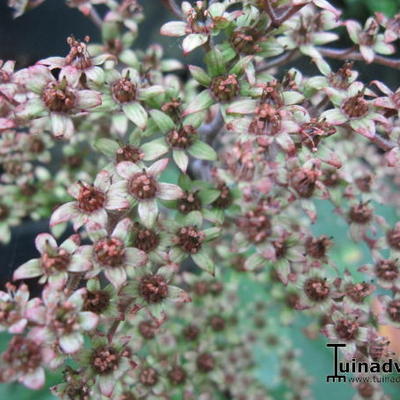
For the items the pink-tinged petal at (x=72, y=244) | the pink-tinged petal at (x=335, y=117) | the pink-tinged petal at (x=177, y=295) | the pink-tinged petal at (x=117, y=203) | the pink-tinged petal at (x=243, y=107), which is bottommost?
the pink-tinged petal at (x=177, y=295)

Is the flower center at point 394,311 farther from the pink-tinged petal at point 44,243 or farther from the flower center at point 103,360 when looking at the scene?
the pink-tinged petal at point 44,243

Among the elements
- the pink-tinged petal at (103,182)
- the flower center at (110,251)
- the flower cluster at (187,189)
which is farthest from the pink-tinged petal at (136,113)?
the flower center at (110,251)

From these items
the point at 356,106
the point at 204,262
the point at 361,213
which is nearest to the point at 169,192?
the point at 204,262

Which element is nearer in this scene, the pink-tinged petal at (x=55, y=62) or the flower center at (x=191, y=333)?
the pink-tinged petal at (x=55, y=62)

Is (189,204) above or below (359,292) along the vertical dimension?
above

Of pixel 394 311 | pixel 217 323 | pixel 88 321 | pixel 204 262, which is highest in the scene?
pixel 88 321

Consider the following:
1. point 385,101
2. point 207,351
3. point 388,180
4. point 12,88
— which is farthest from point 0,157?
point 388,180

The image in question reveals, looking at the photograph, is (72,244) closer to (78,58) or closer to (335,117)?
(78,58)
